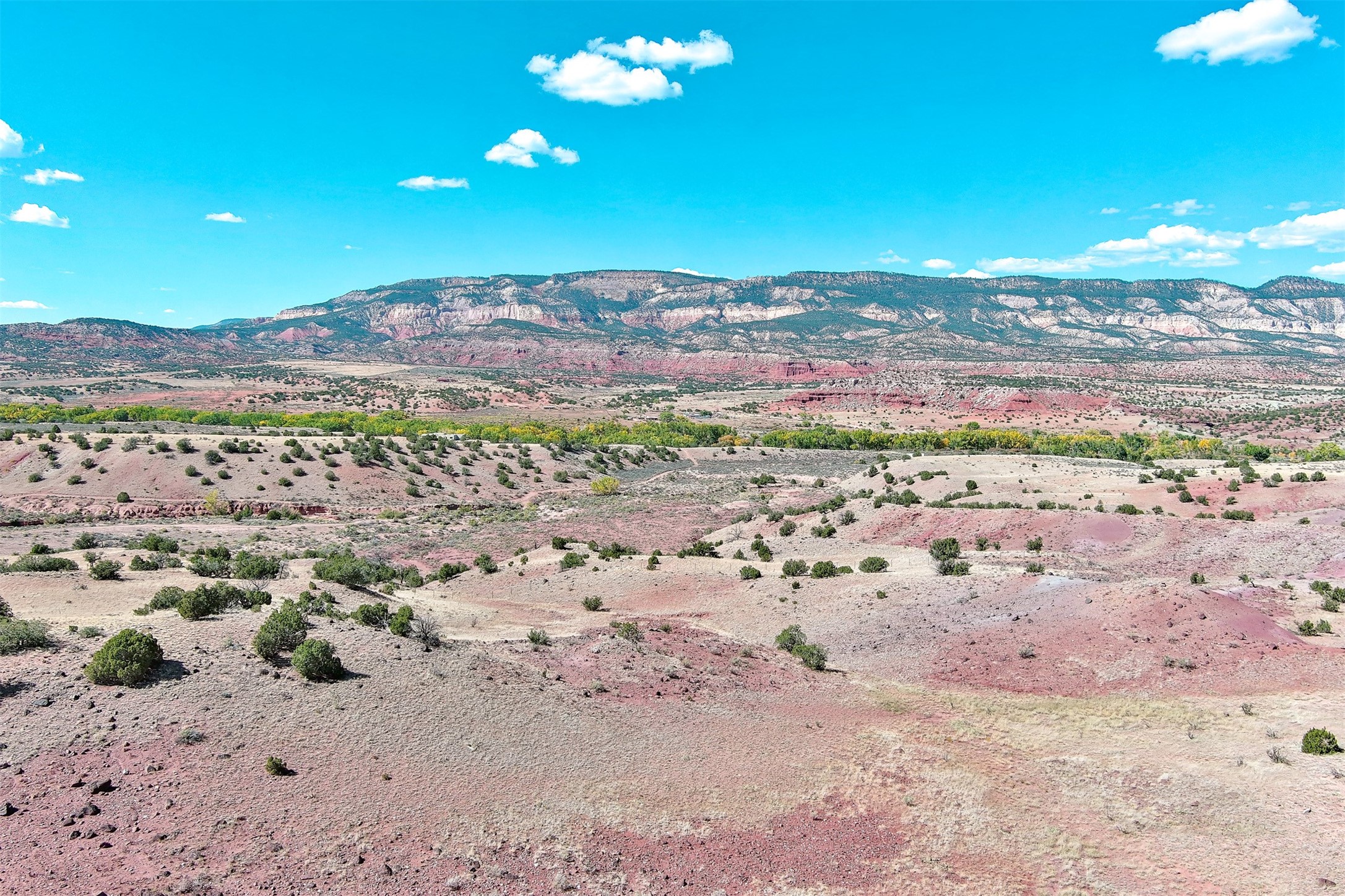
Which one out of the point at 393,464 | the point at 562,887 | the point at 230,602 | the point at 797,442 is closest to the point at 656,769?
the point at 562,887

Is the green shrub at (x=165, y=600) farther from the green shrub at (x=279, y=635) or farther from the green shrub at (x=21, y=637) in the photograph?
the green shrub at (x=279, y=635)

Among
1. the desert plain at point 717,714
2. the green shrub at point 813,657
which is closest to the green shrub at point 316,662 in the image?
the desert plain at point 717,714

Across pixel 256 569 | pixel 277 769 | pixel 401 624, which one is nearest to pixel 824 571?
Answer: pixel 401 624

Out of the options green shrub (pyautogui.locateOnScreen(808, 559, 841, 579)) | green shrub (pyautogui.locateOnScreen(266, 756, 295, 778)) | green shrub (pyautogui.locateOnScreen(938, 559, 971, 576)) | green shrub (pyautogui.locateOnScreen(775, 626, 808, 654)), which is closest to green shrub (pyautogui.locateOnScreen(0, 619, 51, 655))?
green shrub (pyautogui.locateOnScreen(266, 756, 295, 778))

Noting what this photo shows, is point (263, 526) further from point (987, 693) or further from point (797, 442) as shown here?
point (797, 442)

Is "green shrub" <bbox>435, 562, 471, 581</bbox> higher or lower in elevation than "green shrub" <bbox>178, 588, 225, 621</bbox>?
lower

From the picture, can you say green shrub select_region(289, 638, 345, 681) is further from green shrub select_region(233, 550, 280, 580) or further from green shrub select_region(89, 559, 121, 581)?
green shrub select_region(233, 550, 280, 580)

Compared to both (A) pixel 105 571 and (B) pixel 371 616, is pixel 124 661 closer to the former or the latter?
(B) pixel 371 616
